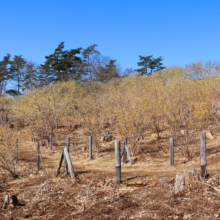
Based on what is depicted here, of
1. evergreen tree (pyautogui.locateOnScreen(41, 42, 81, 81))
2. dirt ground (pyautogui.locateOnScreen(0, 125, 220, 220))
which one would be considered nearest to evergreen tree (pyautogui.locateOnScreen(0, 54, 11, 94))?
evergreen tree (pyautogui.locateOnScreen(41, 42, 81, 81))

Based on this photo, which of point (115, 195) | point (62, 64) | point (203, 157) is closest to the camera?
point (115, 195)

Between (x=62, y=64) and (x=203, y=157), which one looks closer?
(x=203, y=157)

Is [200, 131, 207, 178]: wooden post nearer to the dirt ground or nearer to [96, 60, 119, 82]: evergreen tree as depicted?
the dirt ground

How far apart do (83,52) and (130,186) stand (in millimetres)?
33942

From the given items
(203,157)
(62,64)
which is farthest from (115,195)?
(62,64)

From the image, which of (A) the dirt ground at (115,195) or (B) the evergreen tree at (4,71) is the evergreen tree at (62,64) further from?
(A) the dirt ground at (115,195)

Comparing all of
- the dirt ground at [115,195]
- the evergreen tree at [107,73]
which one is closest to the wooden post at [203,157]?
the dirt ground at [115,195]

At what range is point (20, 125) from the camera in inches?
1032

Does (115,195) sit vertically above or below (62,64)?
below

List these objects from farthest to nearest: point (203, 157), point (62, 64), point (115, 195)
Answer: point (62, 64)
point (203, 157)
point (115, 195)

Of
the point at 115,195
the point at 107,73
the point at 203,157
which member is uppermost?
the point at 107,73

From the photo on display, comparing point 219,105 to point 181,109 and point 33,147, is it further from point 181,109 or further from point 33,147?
point 33,147

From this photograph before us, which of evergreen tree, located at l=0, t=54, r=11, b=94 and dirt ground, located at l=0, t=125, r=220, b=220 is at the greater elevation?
evergreen tree, located at l=0, t=54, r=11, b=94

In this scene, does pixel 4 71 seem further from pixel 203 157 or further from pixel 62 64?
pixel 203 157
